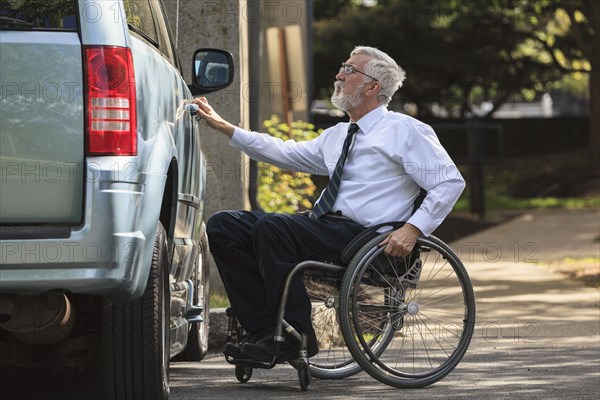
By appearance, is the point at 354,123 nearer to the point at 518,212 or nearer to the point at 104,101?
the point at 104,101

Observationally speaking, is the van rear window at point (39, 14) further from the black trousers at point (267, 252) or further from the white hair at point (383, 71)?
the white hair at point (383, 71)

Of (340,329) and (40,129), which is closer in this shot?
(40,129)

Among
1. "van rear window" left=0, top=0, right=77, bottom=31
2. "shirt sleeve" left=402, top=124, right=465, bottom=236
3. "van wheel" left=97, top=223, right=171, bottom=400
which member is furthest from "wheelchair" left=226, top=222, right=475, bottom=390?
"van rear window" left=0, top=0, right=77, bottom=31

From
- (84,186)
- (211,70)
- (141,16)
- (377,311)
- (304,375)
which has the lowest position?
(304,375)

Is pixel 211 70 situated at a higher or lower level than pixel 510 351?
higher

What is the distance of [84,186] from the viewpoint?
14.4 ft

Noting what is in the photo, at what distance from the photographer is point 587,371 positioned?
6.59 m

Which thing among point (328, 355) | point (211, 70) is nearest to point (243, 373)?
point (328, 355)

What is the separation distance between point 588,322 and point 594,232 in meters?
6.59

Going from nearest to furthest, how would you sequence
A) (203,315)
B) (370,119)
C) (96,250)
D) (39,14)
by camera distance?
(96,250) < (39,14) < (370,119) < (203,315)

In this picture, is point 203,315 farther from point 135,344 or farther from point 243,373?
point 135,344

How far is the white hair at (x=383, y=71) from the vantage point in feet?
20.4

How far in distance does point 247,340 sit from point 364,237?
68cm

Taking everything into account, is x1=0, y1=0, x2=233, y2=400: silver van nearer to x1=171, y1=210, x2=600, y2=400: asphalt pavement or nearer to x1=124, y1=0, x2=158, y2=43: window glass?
x1=124, y1=0, x2=158, y2=43: window glass
